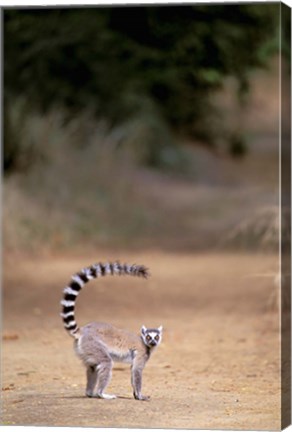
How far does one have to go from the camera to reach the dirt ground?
486 cm

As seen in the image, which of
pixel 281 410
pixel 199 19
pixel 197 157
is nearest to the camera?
pixel 281 410

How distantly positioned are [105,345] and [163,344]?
95.5 inches

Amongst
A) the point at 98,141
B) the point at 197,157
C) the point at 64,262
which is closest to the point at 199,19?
the point at 64,262

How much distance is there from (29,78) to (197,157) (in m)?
7.67

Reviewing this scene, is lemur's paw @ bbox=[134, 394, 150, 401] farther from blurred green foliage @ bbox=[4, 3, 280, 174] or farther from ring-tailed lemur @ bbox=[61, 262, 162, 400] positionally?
blurred green foliage @ bbox=[4, 3, 280, 174]

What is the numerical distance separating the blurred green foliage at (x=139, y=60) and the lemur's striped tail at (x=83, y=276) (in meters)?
2.72

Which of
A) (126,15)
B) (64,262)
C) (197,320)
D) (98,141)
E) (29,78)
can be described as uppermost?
(29,78)

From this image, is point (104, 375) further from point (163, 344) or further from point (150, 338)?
point (163, 344)

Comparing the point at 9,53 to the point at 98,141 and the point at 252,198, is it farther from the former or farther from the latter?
the point at 252,198

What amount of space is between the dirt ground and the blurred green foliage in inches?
74.9

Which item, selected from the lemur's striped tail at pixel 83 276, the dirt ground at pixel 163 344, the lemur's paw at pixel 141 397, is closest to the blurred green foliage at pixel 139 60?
the dirt ground at pixel 163 344

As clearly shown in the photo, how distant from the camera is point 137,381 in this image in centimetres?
496

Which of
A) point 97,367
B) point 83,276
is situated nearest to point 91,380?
point 97,367

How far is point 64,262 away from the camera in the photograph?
11.6 metres
